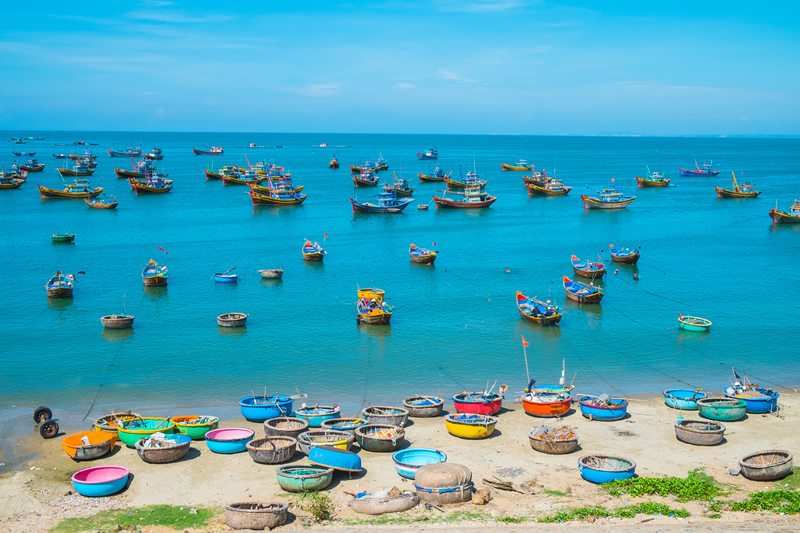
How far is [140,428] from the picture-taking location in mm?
24266

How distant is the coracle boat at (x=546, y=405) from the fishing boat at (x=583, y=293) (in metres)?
18.1

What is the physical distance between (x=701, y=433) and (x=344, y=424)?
39.3 ft

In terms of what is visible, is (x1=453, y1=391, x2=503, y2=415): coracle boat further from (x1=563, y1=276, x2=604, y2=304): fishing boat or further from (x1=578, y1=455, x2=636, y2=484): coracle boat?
(x1=563, y1=276, x2=604, y2=304): fishing boat

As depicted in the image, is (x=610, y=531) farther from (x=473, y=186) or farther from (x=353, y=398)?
(x=473, y=186)

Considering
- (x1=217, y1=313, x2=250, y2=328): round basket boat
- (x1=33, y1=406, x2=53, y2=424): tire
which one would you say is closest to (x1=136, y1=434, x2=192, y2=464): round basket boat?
(x1=33, y1=406, x2=53, y2=424): tire

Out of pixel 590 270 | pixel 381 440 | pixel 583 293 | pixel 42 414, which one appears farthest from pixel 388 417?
pixel 590 270

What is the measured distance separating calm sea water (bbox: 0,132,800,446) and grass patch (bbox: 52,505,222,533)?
28.9 feet

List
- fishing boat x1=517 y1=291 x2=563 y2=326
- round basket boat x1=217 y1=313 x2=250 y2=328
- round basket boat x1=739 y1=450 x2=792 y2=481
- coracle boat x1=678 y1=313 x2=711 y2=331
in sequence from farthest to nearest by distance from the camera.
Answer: fishing boat x1=517 y1=291 x2=563 y2=326 → round basket boat x1=217 y1=313 x2=250 y2=328 → coracle boat x1=678 y1=313 x2=711 y2=331 → round basket boat x1=739 y1=450 x2=792 y2=481

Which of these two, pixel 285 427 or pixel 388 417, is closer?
pixel 285 427

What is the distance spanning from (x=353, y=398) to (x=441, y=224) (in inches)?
2111

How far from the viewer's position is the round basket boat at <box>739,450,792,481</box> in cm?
2041

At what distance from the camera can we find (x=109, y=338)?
38500 millimetres

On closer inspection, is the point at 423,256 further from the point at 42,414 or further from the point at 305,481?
the point at 305,481

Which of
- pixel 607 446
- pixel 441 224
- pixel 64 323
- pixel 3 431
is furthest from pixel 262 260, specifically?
pixel 607 446
